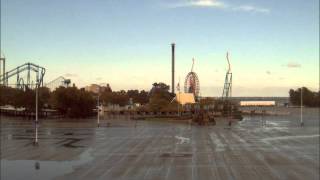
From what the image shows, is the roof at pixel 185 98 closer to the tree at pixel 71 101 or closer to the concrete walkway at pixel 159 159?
the tree at pixel 71 101

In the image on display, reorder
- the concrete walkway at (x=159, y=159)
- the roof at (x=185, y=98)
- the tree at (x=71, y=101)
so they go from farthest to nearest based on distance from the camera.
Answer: the roof at (x=185, y=98) < the tree at (x=71, y=101) < the concrete walkway at (x=159, y=159)

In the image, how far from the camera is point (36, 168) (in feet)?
91.6

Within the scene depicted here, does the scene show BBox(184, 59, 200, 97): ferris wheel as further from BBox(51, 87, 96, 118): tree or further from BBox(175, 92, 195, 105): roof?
BBox(51, 87, 96, 118): tree

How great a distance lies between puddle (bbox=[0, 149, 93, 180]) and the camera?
2516 cm

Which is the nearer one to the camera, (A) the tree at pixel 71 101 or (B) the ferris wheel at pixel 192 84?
(A) the tree at pixel 71 101

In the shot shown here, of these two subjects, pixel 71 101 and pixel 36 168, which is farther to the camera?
pixel 71 101

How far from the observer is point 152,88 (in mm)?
178125

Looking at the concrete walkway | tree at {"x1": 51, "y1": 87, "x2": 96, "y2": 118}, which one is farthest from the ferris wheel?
the concrete walkway

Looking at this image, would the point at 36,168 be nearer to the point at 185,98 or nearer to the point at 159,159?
the point at 159,159

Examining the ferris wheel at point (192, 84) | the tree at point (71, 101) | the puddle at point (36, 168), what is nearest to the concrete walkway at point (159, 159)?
the puddle at point (36, 168)

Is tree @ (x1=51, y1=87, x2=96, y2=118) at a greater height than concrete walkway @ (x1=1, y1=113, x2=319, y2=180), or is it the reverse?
tree @ (x1=51, y1=87, x2=96, y2=118)

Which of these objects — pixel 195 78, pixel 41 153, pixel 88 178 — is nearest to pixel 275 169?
pixel 88 178

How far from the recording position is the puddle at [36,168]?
82.5 feet

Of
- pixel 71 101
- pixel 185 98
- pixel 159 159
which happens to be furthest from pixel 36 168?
pixel 185 98
